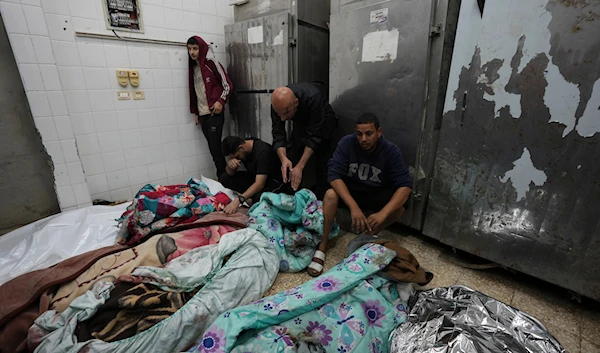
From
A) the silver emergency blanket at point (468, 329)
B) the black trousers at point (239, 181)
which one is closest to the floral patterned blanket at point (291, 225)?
the black trousers at point (239, 181)

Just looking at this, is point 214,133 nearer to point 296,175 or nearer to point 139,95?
point 139,95

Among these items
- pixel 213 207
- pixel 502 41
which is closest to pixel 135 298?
pixel 213 207

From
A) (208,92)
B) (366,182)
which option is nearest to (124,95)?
(208,92)

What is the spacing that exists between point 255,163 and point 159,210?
2.56ft

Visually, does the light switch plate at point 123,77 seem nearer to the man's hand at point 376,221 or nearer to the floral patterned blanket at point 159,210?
the floral patterned blanket at point 159,210

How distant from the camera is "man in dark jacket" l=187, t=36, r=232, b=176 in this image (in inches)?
102

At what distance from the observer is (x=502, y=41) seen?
137 cm

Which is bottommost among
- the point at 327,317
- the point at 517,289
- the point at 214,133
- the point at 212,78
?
the point at 517,289

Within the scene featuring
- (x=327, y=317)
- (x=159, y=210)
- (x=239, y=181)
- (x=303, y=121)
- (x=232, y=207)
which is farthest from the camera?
(x=239, y=181)

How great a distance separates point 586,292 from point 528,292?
0.24 metres

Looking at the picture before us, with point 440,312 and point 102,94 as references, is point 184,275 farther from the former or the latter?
point 102,94

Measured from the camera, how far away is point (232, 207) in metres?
2.05

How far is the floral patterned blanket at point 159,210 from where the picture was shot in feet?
5.76

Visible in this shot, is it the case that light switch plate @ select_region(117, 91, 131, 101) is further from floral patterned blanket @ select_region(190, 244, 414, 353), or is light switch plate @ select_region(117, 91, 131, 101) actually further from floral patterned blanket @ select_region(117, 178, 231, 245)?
floral patterned blanket @ select_region(190, 244, 414, 353)
